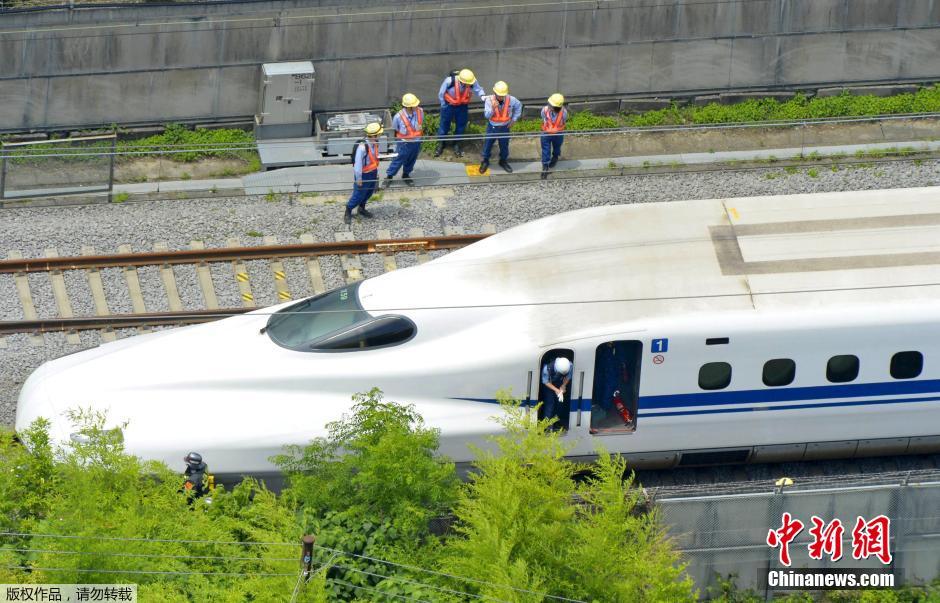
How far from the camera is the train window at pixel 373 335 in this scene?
16.1 metres

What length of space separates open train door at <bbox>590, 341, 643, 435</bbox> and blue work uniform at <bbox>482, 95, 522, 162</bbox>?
8.22m

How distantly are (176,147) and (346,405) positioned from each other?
378 inches

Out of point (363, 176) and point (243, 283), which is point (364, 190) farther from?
point (243, 283)

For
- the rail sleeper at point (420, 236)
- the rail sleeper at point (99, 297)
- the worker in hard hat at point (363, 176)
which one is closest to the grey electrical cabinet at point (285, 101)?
the worker in hard hat at point (363, 176)

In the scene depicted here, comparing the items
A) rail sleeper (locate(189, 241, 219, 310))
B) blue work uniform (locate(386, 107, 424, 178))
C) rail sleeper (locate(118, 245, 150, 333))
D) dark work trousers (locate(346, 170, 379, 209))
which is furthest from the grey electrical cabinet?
rail sleeper (locate(118, 245, 150, 333))

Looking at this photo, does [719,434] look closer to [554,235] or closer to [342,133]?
[554,235]

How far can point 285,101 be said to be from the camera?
80.7 ft

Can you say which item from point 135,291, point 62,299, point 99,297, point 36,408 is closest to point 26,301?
point 62,299

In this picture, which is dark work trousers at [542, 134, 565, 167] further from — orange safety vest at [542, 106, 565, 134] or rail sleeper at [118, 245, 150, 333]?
rail sleeper at [118, 245, 150, 333]

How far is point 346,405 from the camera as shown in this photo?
52.1 ft

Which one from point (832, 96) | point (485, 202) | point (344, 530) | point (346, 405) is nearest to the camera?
point (344, 530)

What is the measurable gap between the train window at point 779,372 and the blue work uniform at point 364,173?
778 centimetres

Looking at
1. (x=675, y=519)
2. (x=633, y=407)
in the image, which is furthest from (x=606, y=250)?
(x=675, y=519)

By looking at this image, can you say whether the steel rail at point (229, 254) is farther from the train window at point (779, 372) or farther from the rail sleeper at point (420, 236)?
the train window at point (779, 372)
